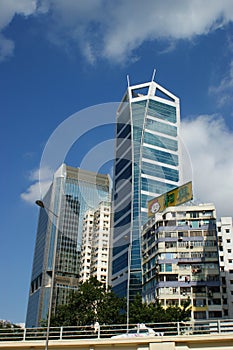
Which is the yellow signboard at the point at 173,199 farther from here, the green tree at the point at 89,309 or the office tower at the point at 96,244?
the office tower at the point at 96,244

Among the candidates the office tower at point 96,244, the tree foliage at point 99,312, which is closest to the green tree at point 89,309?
the tree foliage at point 99,312

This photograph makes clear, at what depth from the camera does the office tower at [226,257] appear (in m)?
79.4

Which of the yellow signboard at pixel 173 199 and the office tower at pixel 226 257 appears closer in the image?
the yellow signboard at pixel 173 199

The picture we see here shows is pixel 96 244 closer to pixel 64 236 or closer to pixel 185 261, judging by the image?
pixel 64 236

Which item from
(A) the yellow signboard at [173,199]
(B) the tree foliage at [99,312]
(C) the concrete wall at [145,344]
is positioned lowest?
(C) the concrete wall at [145,344]

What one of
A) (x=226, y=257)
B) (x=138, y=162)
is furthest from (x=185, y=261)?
(x=138, y=162)

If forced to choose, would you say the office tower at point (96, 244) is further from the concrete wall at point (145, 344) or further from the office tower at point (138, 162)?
the concrete wall at point (145, 344)

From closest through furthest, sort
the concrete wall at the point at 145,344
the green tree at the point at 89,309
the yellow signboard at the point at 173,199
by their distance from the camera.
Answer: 1. the concrete wall at the point at 145,344
2. the green tree at the point at 89,309
3. the yellow signboard at the point at 173,199

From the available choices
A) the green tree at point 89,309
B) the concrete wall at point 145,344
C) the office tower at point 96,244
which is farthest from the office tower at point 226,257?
the concrete wall at point 145,344

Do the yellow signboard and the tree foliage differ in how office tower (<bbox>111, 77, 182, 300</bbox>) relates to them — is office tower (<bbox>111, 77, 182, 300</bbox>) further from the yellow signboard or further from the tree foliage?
the tree foliage

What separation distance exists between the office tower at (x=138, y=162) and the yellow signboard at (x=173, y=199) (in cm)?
1631

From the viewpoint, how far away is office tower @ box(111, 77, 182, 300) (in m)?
108

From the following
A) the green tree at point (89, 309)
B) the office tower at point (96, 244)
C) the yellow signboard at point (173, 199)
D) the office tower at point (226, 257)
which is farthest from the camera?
the office tower at point (96, 244)

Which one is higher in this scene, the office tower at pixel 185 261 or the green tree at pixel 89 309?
the office tower at pixel 185 261
